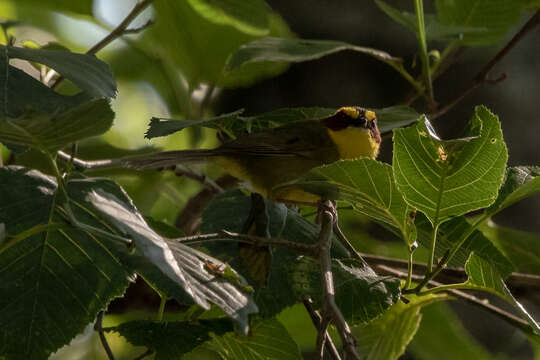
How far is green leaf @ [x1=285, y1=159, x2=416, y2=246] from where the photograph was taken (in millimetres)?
1309

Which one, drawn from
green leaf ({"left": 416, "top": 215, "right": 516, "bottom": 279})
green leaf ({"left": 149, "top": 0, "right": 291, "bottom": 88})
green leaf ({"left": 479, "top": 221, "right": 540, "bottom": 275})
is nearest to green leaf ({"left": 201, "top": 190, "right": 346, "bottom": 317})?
green leaf ({"left": 416, "top": 215, "right": 516, "bottom": 279})

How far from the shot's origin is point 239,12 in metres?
2.54

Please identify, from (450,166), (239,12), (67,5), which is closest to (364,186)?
(450,166)

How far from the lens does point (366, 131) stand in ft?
8.04

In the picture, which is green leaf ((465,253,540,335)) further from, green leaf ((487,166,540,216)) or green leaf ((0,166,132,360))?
green leaf ((0,166,132,360))

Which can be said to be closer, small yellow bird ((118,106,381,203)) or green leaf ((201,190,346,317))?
green leaf ((201,190,346,317))

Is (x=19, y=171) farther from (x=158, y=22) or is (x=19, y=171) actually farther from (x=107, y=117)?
(x=158, y=22)

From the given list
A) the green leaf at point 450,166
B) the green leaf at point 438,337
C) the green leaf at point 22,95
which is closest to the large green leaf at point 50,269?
the green leaf at point 22,95

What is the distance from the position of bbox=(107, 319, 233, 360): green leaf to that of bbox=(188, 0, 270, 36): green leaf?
1.36 meters

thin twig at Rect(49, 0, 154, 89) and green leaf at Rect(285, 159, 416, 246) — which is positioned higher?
thin twig at Rect(49, 0, 154, 89)

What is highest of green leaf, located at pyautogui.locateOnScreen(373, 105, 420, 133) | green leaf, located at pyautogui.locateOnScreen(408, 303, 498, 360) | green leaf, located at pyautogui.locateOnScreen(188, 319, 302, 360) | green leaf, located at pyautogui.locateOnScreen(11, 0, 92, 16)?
green leaf, located at pyautogui.locateOnScreen(11, 0, 92, 16)

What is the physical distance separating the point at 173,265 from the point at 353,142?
1.42m

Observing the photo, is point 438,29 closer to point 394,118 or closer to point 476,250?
point 394,118

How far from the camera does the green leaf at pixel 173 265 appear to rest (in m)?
1.05
